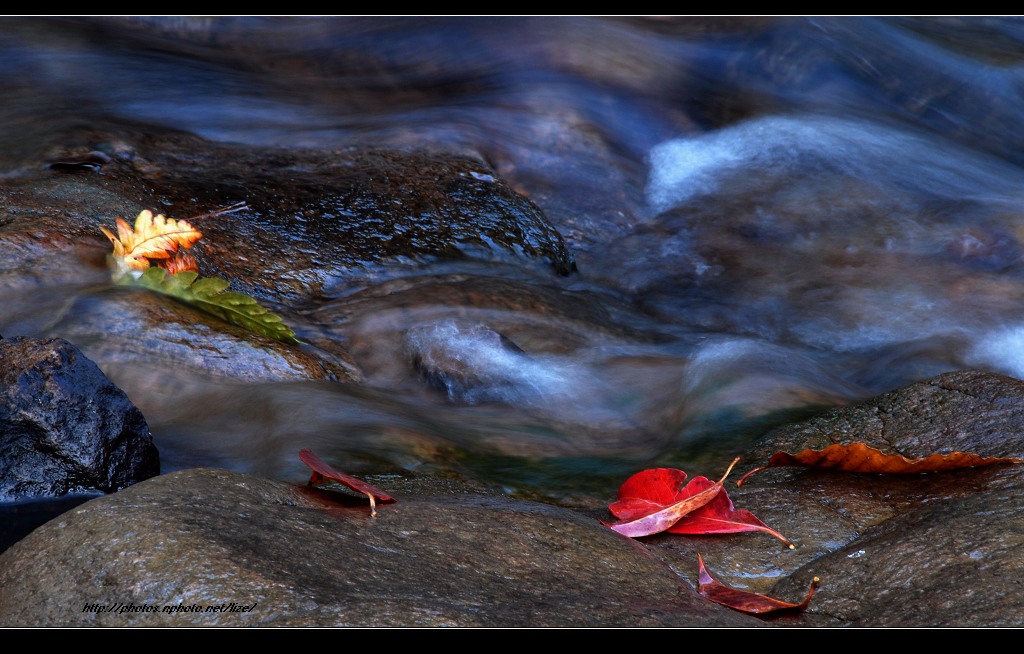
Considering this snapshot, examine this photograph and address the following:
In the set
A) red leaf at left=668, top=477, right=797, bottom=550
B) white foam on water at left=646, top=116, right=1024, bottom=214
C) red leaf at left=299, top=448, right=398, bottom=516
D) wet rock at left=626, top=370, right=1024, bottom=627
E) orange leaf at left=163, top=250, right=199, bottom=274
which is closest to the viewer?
wet rock at left=626, top=370, right=1024, bottom=627

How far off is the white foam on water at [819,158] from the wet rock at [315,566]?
4.51 metres

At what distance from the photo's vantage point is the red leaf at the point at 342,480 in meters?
2.17

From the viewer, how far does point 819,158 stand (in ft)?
22.4

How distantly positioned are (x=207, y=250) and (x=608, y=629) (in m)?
3.18

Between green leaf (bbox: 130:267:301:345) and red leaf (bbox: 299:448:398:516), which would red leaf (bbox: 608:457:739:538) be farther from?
green leaf (bbox: 130:267:301:345)

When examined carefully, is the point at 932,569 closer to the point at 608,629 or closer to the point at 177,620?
the point at 608,629

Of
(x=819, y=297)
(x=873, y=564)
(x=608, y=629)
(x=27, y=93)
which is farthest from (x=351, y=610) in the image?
(x=27, y=93)

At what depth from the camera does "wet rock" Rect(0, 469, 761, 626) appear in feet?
5.36

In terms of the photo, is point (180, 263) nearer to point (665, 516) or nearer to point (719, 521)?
point (665, 516)

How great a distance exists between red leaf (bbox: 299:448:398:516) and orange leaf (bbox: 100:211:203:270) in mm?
1720

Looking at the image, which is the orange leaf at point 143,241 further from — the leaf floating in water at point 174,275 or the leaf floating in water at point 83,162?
the leaf floating in water at point 83,162

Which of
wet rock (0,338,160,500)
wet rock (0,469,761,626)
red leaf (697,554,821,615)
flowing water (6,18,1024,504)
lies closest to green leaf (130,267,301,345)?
flowing water (6,18,1024,504)

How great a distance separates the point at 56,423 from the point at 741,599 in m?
1.74

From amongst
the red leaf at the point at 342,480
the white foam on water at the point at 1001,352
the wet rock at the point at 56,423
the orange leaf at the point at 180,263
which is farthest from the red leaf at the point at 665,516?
the white foam on water at the point at 1001,352
